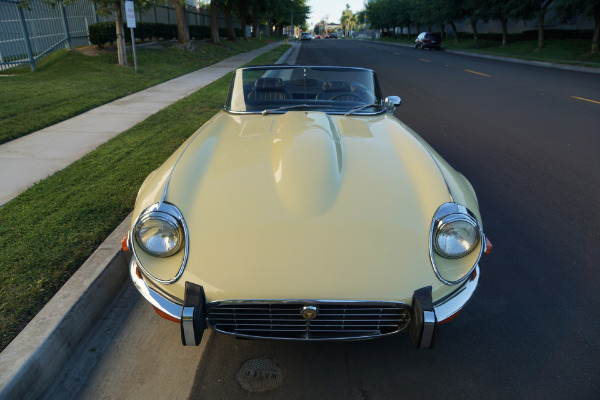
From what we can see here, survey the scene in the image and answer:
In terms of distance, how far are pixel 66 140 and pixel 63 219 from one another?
10.5ft

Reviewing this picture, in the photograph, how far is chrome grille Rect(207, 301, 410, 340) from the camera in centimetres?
197

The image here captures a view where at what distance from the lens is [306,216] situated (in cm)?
211

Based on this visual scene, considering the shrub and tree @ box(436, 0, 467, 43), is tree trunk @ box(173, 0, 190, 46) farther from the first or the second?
tree @ box(436, 0, 467, 43)

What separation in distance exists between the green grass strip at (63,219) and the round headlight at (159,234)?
3.07 feet

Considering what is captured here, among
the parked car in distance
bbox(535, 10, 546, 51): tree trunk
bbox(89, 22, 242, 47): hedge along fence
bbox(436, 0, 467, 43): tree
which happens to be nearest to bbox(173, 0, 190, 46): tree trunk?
bbox(89, 22, 242, 47): hedge along fence

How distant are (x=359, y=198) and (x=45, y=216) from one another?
2.87 metres

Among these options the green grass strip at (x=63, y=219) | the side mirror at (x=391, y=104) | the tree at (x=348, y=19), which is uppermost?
the tree at (x=348, y=19)

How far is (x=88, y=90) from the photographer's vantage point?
10375mm

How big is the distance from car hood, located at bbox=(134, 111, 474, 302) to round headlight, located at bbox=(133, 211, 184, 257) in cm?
8

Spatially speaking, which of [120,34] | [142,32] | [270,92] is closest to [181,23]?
[142,32]

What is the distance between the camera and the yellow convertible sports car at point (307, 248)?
196cm

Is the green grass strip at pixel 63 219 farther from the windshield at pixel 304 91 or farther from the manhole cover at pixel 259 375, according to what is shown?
the windshield at pixel 304 91

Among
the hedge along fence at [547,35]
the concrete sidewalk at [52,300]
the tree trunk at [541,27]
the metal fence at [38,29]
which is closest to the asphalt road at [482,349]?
the concrete sidewalk at [52,300]

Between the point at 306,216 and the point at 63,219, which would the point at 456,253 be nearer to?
the point at 306,216
